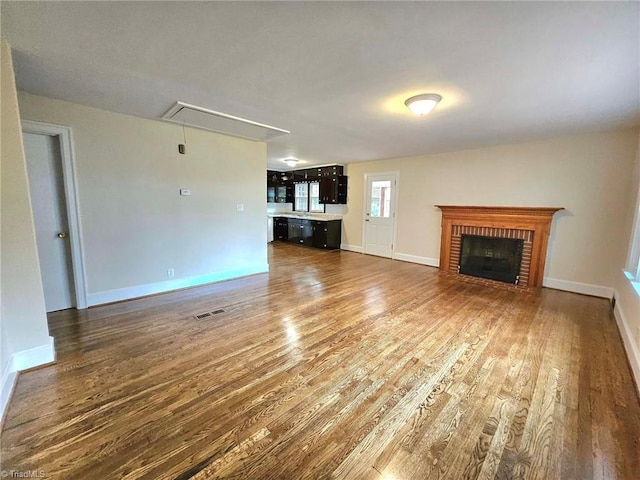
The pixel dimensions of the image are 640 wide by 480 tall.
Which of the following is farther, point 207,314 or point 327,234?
point 327,234

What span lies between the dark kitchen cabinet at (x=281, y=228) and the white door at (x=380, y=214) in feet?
9.20

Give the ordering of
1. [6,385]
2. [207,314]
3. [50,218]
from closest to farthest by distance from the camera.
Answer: [6,385]
[50,218]
[207,314]

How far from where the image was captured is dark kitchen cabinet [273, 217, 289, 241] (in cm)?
873

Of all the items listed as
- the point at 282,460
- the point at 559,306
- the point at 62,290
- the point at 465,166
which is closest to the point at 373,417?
the point at 282,460

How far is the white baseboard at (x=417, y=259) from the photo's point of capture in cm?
581

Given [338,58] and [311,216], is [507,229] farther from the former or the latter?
[311,216]

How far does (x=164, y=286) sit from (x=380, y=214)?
4.94 meters

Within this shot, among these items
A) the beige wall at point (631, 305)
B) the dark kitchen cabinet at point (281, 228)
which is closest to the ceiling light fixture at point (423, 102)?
the beige wall at point (631, 305)

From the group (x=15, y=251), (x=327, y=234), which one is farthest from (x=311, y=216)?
(x=15, y=251)

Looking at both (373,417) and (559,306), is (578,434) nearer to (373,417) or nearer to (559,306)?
(373,417)

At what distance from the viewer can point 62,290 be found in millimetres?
3268

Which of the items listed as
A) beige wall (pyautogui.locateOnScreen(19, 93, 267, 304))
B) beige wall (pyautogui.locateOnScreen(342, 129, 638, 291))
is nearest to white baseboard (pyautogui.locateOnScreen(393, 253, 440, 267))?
beige wall (pyautogui.locateOnScreen(342, 129, 638, 291))

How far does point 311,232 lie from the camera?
25.7 feet

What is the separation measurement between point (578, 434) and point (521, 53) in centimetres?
253
